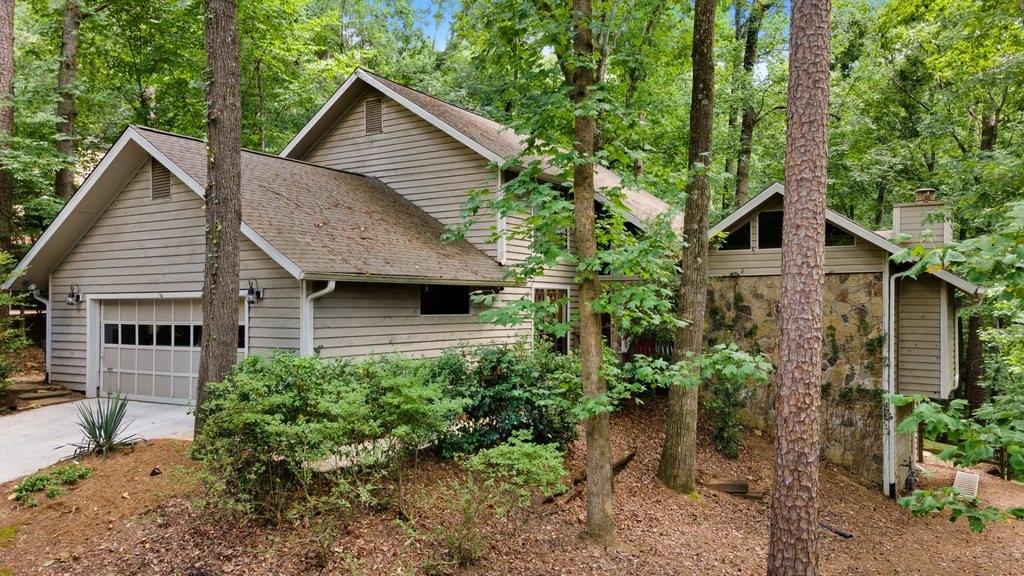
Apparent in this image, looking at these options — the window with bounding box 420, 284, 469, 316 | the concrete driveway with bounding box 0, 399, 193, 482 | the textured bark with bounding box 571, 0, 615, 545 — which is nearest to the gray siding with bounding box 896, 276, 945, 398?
the window with bounding box 420, 284, 469, 316

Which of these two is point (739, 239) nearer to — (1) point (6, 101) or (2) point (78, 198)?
(2) point (78, 198)

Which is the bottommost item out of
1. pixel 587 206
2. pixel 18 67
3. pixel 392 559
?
pixel 392 559

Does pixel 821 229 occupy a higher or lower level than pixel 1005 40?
lower

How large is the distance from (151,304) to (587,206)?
8821 mm

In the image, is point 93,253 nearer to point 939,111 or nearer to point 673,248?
point 673,248

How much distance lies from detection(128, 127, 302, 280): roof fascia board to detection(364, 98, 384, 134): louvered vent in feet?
15.9

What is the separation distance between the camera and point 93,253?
1120 centimetres

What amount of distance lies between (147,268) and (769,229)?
12.1m

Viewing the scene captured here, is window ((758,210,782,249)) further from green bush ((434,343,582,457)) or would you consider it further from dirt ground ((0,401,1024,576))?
green bush ((434,343,582,457))

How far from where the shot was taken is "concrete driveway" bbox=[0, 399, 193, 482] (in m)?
7.26

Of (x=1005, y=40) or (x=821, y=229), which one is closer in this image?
(x=821, y=229)

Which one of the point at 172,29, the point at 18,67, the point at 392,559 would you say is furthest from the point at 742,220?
the point at 18,67

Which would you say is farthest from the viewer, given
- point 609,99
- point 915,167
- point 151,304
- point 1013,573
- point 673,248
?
point 915,167

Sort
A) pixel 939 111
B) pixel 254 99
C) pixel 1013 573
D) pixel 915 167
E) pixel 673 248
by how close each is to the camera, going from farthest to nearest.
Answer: pixel 254 99 → pixel 915 167 → pixel 939 111 → pixel 1013 573 → pixel 673 248
